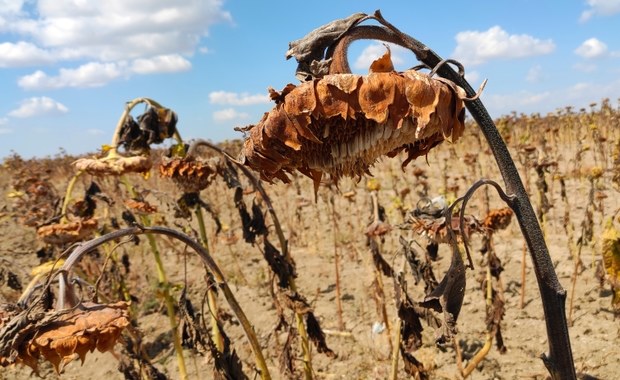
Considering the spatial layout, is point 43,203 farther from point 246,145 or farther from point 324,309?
point 246,145

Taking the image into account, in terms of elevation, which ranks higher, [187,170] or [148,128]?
[148,128]

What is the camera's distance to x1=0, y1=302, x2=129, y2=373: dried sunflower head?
3.99 feet

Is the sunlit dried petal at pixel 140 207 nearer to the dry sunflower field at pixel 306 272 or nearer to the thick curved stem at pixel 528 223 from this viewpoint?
the dry sunflower field at pixel 306 272

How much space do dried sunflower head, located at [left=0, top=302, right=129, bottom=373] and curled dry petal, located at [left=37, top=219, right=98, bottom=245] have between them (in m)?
1.86

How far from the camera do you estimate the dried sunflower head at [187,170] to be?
2641mm

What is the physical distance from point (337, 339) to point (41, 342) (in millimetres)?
3381

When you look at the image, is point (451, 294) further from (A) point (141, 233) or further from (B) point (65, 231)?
(B) point (65, 231)

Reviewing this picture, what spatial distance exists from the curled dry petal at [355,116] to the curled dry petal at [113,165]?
5.53 ft

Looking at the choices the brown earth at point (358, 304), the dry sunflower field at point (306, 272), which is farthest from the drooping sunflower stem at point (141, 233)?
the brown earth at point (358, 304)

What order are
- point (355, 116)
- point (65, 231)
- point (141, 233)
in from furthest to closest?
point (65, 231)
point (141, 233)
point (355, 116)

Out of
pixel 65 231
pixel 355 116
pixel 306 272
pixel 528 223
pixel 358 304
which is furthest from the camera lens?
pixel 306 272

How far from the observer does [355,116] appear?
1006 millimetres

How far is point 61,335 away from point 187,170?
1493 mm

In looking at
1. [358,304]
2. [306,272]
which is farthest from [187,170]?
[306,272]
